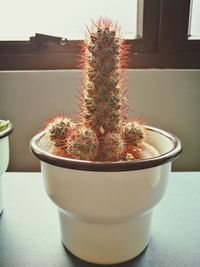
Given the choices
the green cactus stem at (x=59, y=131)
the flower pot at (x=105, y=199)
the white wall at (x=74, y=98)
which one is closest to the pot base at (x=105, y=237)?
the flower pot at (x=105, y=199)

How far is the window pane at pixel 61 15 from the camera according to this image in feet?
3.04

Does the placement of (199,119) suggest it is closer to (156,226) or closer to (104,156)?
(156,226)

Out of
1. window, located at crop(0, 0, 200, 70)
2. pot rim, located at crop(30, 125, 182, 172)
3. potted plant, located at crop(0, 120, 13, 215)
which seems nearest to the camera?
pot rim, located at crop(30, 125, 182, 172)

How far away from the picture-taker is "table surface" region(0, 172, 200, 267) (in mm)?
474

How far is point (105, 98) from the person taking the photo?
454 millimetres

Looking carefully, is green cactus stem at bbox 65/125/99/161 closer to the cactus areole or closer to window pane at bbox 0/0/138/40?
the cactus areole

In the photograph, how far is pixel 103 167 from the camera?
15.4 inches

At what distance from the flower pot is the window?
49 cm

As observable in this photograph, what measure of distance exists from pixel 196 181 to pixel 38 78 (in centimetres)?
55

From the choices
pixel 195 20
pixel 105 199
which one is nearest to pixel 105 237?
pixel 105 199

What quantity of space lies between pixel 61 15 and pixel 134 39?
0.24 metres

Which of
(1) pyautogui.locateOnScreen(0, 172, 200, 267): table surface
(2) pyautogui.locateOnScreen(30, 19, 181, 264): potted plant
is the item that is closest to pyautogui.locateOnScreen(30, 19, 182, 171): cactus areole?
(2) pyautogui.locateOnScreen(30, 19, 181, 264): potted plant

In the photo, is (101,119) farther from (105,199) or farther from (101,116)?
(105,199)

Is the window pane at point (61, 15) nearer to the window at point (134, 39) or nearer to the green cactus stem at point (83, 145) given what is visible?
the window at point (134, 39)
